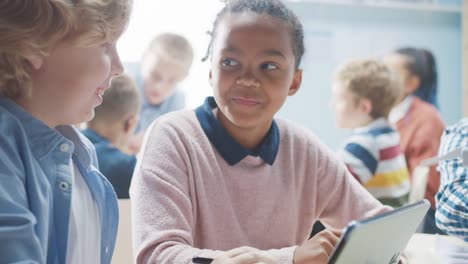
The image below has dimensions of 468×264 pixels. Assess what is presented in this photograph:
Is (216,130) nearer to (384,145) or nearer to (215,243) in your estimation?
(215,243)

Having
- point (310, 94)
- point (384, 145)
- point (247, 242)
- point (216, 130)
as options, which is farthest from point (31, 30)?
point (310, 94)

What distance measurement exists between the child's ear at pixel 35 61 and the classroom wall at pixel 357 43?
8.23 ft

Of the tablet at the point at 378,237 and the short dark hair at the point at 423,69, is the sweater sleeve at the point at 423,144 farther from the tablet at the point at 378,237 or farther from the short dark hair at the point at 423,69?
the tablet at the point at 378,237

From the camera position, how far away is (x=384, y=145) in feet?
8.35

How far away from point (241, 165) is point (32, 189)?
1.49 ft

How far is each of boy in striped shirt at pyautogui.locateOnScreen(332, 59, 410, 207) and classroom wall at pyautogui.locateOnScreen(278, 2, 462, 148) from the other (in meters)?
0.47

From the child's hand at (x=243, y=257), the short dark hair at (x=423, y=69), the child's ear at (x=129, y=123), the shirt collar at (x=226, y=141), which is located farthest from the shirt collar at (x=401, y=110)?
the child's hand at (x=243, y=257)

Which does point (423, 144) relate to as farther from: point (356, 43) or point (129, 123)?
point (129, 123)

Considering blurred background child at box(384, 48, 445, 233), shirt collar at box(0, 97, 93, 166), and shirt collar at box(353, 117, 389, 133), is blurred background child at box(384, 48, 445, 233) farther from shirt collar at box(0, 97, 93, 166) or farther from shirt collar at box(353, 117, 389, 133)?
shirt collar at box(0, 97, 93, 166)

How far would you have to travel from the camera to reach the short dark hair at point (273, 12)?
1.11 m

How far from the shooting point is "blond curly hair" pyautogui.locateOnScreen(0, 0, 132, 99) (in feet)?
2.48

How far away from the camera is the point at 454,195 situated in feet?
4.63

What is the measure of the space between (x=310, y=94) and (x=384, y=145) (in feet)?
Answer: 2.94

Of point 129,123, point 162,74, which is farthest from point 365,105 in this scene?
point 129,123
